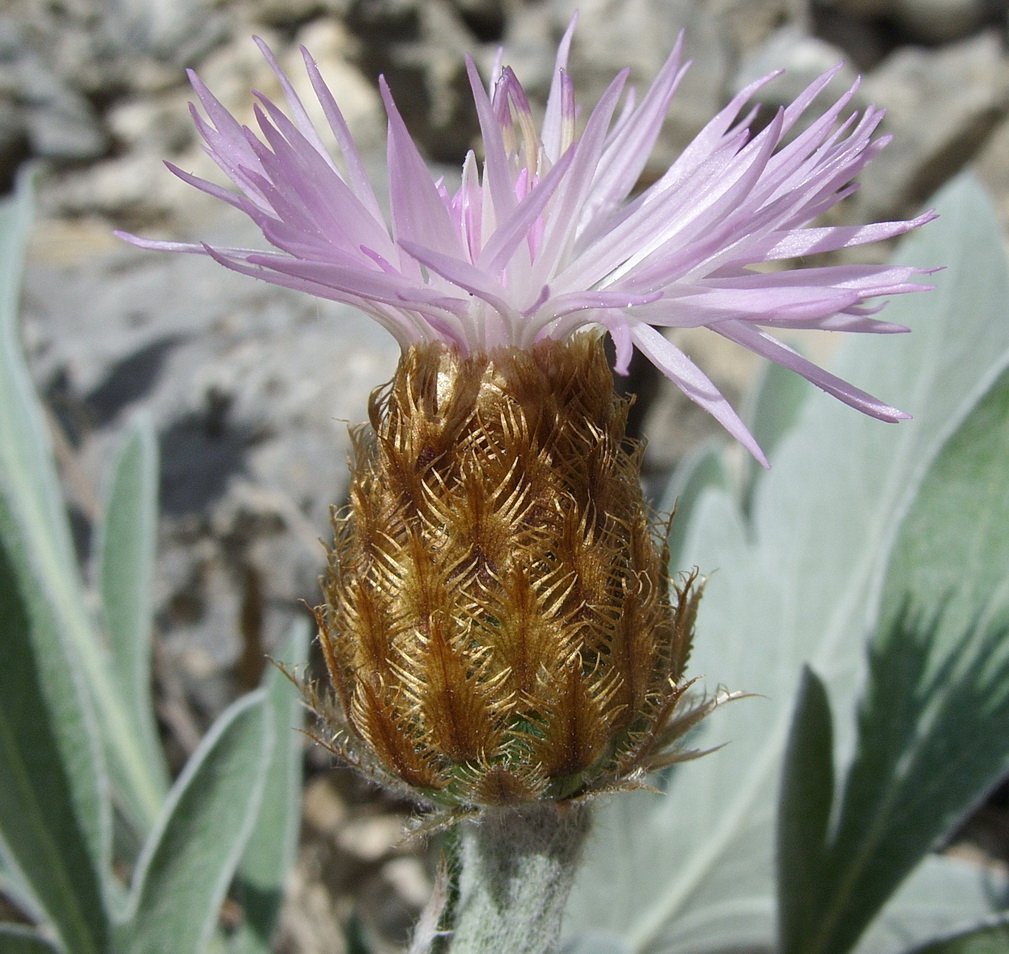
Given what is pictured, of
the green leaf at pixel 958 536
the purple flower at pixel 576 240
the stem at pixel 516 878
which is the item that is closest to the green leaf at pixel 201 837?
the stem at pixel 516 878

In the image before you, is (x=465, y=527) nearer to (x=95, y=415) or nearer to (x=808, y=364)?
(x=808, y=364)

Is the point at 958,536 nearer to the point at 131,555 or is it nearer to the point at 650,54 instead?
the point at 131,555

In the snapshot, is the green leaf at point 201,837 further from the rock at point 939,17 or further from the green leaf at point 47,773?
the rock at point 939,17

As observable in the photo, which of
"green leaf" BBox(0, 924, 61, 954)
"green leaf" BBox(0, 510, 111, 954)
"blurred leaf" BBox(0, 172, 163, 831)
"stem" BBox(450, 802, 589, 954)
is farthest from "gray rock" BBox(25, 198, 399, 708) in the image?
"stem" BBox(450, 802, 589, 954)

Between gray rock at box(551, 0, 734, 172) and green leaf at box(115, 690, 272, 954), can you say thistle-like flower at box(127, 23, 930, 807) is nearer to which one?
green leaf at box(115, 690, 272, 954)

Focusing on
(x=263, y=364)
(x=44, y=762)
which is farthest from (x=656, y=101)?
(x=263, y=364)

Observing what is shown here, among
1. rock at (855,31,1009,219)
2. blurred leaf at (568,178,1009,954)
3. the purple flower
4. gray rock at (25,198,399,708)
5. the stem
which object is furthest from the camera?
rock at (855,31,1009,219)
